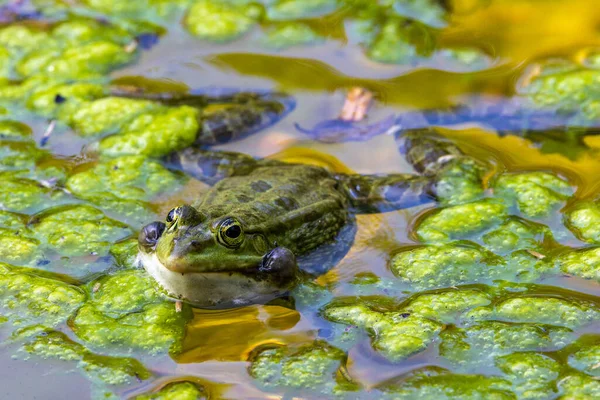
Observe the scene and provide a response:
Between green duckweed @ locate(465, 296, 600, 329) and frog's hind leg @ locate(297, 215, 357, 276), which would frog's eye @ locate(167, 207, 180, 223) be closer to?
frog's hind leg @ locate(297, 215, 357, 276)

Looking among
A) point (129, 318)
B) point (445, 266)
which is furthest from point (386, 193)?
point (129, 318)

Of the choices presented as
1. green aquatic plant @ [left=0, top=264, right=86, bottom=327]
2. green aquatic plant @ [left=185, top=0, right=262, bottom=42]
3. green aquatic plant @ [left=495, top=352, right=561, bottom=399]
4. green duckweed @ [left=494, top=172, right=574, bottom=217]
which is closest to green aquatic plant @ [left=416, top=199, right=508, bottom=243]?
green duckweed @ [left=494, top=172, right=574, bottom=217]

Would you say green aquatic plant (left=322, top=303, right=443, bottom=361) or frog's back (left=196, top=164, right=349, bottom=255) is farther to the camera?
frog's back (left=196, top=164, right=349, bottom=255)

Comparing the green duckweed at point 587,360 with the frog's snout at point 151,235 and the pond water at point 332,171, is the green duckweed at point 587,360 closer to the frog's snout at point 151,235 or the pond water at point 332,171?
the pond water at point 332,171

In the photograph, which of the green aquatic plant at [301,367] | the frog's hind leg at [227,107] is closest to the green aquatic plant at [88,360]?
the green aquatic plant at [301,367]

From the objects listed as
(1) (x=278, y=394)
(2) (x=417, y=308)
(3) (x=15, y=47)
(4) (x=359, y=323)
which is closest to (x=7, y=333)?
(1) (x=278, y=394)

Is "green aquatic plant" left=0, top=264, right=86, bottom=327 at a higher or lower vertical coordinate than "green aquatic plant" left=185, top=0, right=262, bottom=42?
lower

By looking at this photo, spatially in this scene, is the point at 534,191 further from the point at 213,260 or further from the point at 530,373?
the point at 213,260
